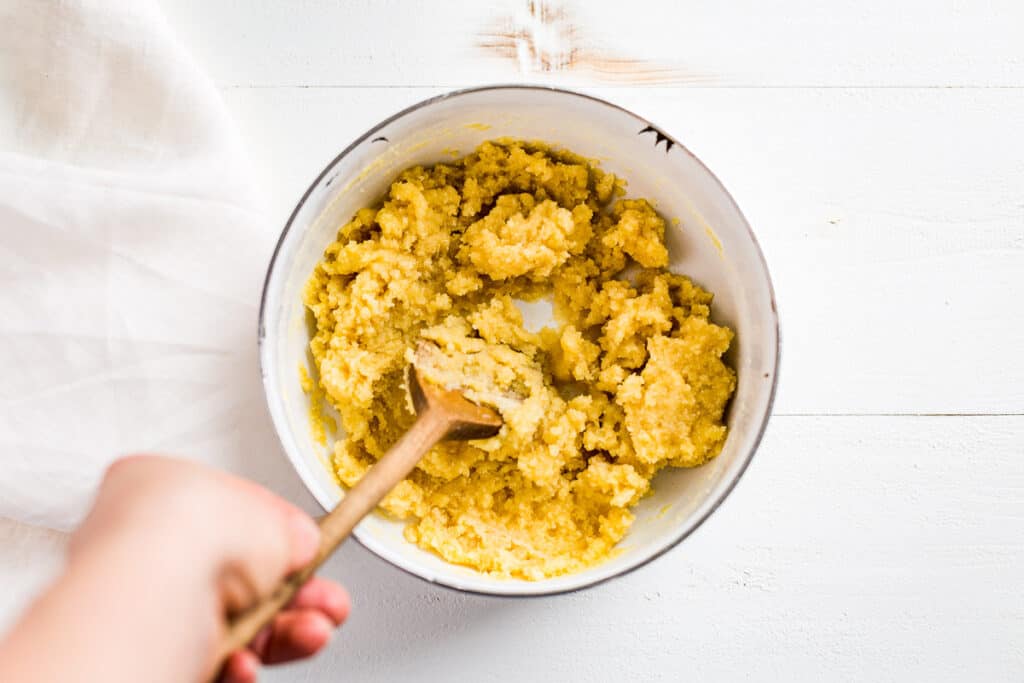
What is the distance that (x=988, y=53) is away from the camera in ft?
3.91

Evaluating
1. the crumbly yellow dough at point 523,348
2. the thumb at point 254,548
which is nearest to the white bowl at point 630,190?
Result: the crumbly yellow dough at point 523,348

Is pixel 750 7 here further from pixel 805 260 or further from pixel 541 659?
pixel 541 659

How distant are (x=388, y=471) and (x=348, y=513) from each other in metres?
0.08

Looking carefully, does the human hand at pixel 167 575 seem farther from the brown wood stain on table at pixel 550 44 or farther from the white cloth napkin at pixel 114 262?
the brown wood stain on table at pixel 550 44

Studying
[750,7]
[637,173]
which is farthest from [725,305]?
[750,7]

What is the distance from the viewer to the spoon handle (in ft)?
2.14

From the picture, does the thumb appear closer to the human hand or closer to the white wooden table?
the human hand

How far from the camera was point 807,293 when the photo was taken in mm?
1171

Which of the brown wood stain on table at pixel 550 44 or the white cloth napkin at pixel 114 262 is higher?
the brown wood stain on table at pixel 550 44

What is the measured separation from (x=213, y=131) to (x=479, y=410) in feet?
1.61

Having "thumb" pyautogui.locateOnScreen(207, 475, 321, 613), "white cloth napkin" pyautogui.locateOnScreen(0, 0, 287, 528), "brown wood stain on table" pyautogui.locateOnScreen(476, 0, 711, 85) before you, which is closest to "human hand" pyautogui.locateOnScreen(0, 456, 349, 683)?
"thumb" pyautogui.locateOnScreen(207, 475, 321, 613)

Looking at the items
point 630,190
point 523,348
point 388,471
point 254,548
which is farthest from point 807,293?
point 254,548

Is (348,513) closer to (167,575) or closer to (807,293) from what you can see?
(167,575)

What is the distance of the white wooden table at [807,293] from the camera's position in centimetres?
114
